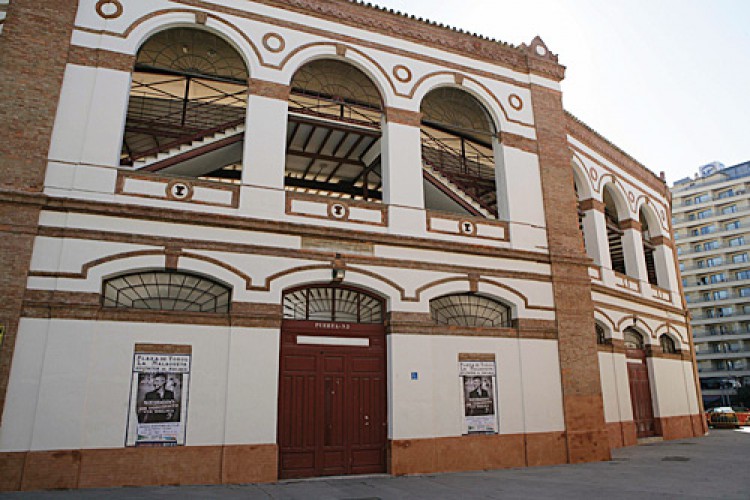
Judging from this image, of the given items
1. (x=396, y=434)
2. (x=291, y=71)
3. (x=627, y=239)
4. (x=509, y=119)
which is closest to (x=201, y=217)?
(x=291, y=71)

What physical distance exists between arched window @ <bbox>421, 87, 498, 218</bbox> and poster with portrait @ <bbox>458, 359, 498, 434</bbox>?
14.4 ft

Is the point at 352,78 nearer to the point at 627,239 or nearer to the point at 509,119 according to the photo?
the point at 509,119

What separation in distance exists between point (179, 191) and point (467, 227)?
6.70 meters

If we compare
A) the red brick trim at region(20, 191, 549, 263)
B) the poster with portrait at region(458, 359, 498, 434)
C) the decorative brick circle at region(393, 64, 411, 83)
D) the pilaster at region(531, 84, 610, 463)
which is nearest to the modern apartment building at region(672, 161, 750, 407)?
the pilaster at region(531, 84, 610, 463)

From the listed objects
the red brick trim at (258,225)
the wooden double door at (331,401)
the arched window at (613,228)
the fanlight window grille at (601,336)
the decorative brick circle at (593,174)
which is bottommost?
the wooden double door at (331,401)

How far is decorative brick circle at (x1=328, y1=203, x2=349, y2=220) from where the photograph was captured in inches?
474

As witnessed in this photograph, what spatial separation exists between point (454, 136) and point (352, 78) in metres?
5.36

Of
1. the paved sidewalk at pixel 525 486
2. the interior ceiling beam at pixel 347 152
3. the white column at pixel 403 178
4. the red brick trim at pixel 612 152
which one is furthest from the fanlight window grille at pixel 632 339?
the interior ceiling beam at pixel 347 152

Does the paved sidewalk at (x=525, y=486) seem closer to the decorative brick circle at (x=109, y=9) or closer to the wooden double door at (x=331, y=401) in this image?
the wooden double door at (x=331, y=401)

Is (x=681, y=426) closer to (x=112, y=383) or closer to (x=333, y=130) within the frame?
(x=333, y=130)

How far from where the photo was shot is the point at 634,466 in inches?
493

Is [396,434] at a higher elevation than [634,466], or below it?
higher

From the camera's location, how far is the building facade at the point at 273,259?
9.58 m

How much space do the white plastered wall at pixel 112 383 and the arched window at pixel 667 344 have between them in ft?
53.5
